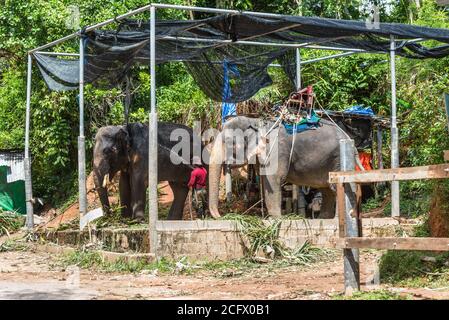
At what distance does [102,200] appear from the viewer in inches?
611

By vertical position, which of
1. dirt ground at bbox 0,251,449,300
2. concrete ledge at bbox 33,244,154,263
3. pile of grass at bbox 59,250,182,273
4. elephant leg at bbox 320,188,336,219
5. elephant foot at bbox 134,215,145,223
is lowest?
dirt ground at bbox 0,251,449,300

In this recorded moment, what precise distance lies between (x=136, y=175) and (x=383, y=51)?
455 cm

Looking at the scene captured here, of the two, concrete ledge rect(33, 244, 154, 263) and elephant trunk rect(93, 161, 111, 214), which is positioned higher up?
elephant trunk rect(93, 161, 111, 214)

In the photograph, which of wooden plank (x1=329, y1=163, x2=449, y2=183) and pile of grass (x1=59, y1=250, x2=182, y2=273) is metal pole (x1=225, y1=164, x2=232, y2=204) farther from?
wooden plank (x1=329, y1=163, x2=449, y2=183)

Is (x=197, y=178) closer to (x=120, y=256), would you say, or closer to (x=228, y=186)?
(x=228, y=186)

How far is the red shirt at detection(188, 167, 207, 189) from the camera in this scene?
50.4 ft

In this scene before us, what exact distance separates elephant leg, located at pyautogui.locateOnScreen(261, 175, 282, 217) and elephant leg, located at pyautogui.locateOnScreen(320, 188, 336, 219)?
1181 mm

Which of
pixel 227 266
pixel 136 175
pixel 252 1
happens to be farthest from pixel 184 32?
pixel 252 1

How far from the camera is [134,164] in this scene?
611 inches

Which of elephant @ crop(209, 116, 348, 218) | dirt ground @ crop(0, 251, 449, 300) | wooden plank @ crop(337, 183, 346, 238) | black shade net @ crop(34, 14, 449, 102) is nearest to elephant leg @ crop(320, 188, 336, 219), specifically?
elephant @ crop(209, 116, 348, 218)

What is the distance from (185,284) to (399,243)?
297 centimetres

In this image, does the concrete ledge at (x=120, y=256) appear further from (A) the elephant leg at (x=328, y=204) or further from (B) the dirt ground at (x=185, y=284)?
(A) the elephant leg at (x=328, y=204)

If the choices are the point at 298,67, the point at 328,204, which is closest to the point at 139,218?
the point at 328,204
